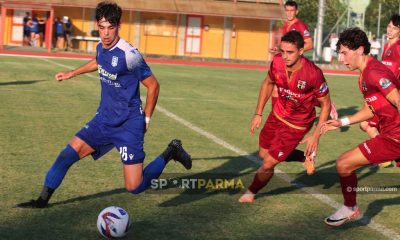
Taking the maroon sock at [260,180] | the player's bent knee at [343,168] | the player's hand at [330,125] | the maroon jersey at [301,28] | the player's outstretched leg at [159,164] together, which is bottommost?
the maroon sock at [260,180]

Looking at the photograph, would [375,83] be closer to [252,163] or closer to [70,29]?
[252,163]

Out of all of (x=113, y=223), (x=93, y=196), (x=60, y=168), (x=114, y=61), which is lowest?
(x=93, y=196)

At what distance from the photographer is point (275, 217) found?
697cm

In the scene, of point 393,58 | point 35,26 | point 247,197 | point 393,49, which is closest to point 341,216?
point 247,197

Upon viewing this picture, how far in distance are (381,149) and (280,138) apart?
3.88 feet

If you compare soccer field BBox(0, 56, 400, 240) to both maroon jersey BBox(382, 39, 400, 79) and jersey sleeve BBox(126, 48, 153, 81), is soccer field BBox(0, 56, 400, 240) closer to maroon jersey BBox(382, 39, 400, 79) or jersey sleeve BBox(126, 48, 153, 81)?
jersey sleeve BBox(126, 48, 153, 81)

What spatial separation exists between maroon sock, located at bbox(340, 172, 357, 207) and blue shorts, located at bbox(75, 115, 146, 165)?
193 centimetres

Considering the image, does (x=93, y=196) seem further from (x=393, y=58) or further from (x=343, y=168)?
(x=393, y=58)

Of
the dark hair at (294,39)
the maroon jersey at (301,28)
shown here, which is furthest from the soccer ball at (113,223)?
the maroon jersey at (301,28)

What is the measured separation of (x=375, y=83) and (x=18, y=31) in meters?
39.1

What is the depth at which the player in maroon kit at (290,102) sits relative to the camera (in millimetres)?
7344

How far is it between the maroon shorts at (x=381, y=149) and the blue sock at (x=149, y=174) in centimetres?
196

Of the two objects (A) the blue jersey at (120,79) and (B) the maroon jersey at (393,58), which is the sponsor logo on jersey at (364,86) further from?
(B) the maroon jersey at (393,58)

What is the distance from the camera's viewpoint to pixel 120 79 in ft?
21.9
